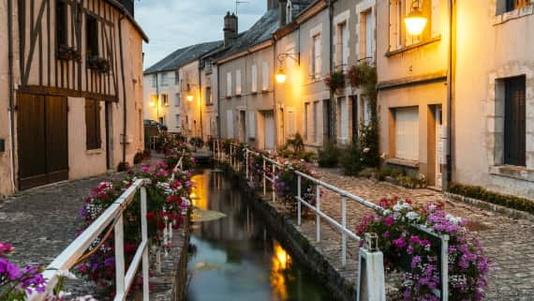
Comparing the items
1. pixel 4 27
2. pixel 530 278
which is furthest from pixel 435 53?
pixel 4 27

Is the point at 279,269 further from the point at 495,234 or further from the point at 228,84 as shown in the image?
the point at 228,84

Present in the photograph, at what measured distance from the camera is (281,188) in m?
9.70

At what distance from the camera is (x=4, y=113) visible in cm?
1102

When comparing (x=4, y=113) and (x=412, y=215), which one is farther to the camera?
(x=4, y=113)

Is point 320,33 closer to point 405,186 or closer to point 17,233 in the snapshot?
point 405,186

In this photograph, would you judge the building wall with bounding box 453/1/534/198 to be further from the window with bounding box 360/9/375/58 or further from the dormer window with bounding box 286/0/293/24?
the dormer window with bounding box 286/0/293/24

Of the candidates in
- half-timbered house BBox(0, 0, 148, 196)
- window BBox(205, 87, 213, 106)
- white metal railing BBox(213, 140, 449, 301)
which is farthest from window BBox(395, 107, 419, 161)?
window BBox(205, 87, 213, 106)

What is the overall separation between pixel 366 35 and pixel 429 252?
41.9ft

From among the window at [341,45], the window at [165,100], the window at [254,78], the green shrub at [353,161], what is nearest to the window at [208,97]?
the window at [254,78]

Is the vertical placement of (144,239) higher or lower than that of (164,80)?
lower

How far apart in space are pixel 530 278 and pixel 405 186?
7227 millimetres

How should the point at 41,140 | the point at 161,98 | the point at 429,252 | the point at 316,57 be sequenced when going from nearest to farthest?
the point at 429,252, the point at 41,140, the point at 316,57, the point at 161,98

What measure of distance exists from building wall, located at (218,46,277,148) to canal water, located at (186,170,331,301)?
1476 centimetres

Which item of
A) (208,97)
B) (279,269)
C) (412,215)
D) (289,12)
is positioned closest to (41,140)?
(279,269)
